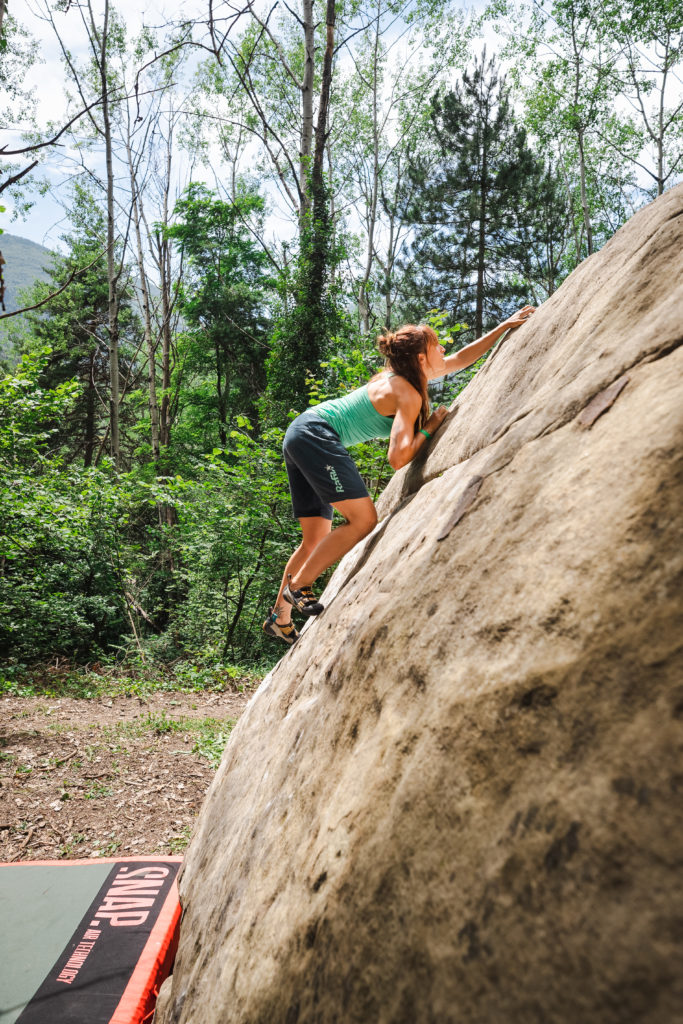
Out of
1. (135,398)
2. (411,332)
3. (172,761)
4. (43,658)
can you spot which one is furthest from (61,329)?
(411,332)

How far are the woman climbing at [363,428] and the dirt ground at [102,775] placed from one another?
7.98 feet

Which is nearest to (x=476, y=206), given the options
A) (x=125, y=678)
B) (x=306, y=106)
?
(x=306, y=106)

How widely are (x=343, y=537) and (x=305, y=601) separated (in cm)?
44

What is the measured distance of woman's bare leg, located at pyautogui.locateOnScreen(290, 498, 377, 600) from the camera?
3295 millimetres

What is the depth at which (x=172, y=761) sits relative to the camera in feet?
18.1

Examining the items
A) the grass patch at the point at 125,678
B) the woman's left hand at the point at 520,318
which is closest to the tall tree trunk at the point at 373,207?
the grass patch at the point at 125,678

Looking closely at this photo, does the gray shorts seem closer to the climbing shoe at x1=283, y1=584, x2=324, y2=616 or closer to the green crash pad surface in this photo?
the climbing shoe at x1=283, y1=584, x2=324, y2=616

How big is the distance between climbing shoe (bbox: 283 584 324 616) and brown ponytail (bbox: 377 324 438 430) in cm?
134

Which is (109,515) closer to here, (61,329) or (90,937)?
(90,937)

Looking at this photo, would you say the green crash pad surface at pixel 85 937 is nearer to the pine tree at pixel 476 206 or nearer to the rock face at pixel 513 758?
the rock face at pixel 513 758

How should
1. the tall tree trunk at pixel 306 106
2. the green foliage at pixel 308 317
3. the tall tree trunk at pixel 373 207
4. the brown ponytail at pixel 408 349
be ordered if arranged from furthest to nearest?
the tall tree trunk at pixel 373 207 < the green foliage at pixel 308 317 < the tall tree trunk at pixel 306 106 < the brown ponytail at pixel 408 349

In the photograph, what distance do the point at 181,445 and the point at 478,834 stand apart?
2113 cm

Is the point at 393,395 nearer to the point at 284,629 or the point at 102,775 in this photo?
the point at 284,629

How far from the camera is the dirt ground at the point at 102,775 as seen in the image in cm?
417
